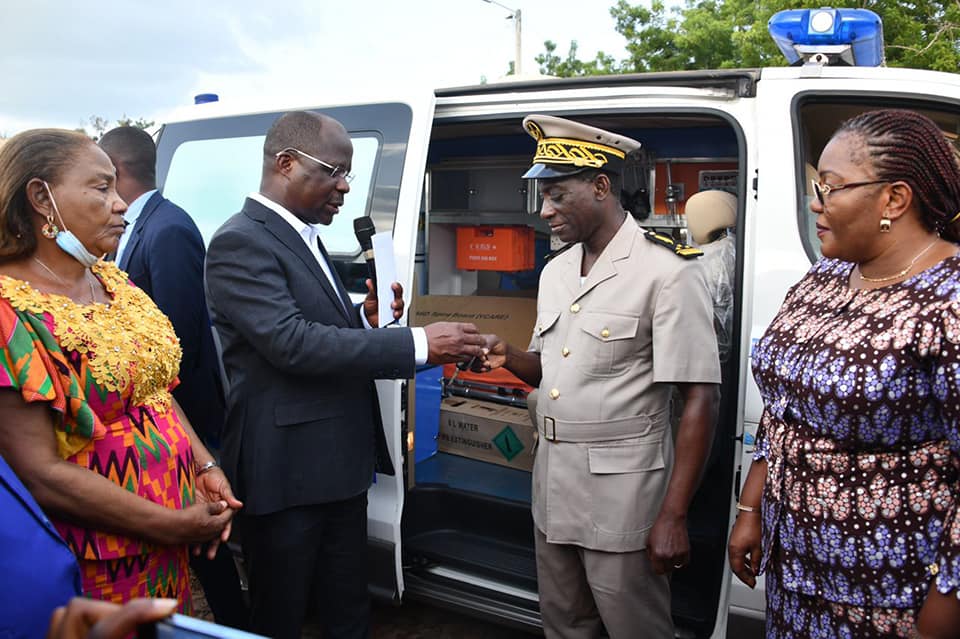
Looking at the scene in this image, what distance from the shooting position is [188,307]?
265 centimetres

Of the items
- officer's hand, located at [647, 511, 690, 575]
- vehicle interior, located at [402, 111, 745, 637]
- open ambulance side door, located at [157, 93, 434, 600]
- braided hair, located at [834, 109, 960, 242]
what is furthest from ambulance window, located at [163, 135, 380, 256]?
braided hair, located at [834, 109, 960, 242]

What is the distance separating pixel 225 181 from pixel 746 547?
2.64m

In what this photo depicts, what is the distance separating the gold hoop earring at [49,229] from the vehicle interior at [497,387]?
1.42 meters

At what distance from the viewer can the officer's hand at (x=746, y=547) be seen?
5.69 ft

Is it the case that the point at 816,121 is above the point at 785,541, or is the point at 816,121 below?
above

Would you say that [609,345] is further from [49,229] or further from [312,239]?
[49,229]

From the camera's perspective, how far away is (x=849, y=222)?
1.46 metres

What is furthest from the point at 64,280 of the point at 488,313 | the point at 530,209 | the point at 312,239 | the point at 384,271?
the point at 530,209

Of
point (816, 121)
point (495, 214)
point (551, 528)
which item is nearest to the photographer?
point (551, 528)

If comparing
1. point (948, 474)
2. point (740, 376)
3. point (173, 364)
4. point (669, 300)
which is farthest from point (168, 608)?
point (740, 376)

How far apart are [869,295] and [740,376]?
0.76 m

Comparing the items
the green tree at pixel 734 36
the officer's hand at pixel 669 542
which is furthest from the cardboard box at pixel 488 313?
the green tree at pixel 734 36

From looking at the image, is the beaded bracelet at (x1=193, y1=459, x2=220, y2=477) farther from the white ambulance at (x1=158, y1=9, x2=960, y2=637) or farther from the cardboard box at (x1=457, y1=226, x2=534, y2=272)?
the cardboard box at (x1=457, y1=226, x2=534, y2=272)

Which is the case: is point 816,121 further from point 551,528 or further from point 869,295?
point 551,528
